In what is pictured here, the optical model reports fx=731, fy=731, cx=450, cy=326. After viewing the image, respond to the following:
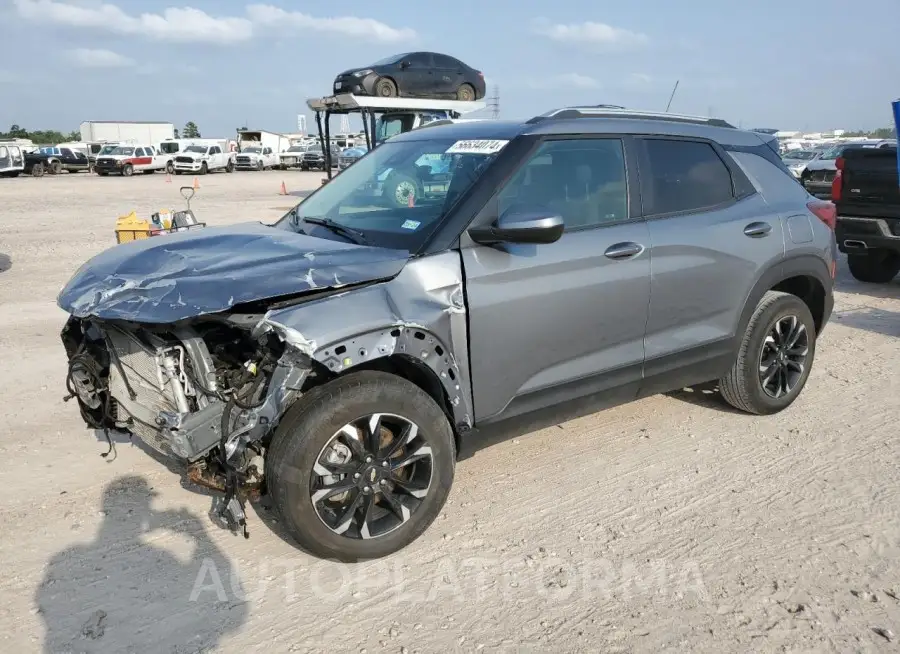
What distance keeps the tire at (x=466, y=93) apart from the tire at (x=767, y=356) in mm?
14152

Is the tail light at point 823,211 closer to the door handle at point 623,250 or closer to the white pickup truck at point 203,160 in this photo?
the door handle at point 623,250

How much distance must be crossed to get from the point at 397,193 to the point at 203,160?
131 ft

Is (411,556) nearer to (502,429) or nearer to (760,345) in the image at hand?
(502,429)

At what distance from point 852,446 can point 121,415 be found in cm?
409

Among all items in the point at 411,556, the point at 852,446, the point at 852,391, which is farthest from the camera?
the point at 852,391

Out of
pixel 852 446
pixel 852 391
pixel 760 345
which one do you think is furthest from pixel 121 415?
pixel 852 391

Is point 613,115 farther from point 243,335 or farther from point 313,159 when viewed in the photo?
point 313,159

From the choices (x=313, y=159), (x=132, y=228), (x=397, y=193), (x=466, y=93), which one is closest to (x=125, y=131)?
(x=313, y=159)

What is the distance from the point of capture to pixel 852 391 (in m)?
5.33

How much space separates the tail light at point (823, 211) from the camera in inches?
189

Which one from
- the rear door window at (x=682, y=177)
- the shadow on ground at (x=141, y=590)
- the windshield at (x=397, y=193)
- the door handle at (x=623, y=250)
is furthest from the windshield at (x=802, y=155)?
the shadow on ground at (x=141, y=590)

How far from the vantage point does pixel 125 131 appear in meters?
A: 61.4

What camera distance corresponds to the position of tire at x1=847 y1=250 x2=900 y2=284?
9.32 metres

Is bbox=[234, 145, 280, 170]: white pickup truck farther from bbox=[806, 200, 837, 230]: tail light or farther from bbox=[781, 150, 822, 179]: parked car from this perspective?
bbox=[806, 200, 837, 230]: tail light
